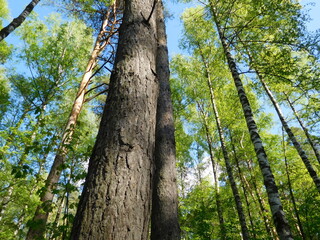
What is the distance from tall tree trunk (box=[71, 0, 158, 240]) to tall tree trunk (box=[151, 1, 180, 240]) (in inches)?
34.9

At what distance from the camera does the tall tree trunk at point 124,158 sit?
2.82 ft

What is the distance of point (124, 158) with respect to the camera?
1052mm

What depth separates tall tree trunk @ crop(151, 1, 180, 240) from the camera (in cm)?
Result: 188

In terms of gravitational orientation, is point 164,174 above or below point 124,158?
above

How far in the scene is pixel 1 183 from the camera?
6.69 m

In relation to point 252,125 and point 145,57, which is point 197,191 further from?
point 145,57

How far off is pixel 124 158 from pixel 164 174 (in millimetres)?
1141

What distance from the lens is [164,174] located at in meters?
2.10

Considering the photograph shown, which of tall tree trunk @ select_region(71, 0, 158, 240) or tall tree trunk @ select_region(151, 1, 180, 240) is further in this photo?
tall tree trunk @ select_region(151, 1, 180, 240)

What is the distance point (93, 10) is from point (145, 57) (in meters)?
7.68

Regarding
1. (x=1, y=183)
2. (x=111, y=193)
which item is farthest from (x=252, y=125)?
(x=1, y=183)

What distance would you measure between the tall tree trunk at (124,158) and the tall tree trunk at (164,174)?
886mm

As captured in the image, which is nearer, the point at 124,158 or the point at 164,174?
the point at 124,158

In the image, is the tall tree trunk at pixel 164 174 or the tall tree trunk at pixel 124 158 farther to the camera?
the tall tree trunk at pixel 164 174
